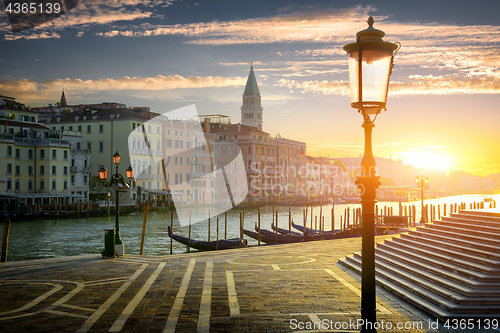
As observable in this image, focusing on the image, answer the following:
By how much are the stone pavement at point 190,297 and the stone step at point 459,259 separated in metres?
1.27

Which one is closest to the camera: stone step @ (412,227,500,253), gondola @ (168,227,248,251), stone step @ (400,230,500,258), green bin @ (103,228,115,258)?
stone step @ (400,230,500,258)

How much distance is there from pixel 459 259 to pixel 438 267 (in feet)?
1.31

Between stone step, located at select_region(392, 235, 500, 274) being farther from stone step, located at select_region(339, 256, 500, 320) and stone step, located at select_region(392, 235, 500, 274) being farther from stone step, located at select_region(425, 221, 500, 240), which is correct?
stone step, located at select_region(339, 256, 500, 320)

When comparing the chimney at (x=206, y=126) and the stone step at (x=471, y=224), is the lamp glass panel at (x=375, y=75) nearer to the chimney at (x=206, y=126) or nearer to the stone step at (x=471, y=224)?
the stone step at (x=471, y=224)

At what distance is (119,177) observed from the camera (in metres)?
16.1

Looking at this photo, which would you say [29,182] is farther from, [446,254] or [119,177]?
[446,254]

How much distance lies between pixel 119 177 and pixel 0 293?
7984 millimetres

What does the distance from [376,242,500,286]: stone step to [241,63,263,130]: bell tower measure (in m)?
91.8

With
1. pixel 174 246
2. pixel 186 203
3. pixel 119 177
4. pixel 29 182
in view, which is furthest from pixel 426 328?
pixel 186 203

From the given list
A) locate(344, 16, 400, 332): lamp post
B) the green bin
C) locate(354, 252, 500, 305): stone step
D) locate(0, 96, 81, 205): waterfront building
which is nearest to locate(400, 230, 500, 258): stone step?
locate(354, 252, 500, 305): stone step

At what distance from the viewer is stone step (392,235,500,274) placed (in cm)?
738

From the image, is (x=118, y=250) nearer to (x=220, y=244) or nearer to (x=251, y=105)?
(x=220, y=244)

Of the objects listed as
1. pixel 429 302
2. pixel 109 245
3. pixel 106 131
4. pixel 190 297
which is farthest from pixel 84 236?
pixel 429 302

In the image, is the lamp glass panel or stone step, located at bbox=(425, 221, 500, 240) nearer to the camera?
the lamp glass panel
